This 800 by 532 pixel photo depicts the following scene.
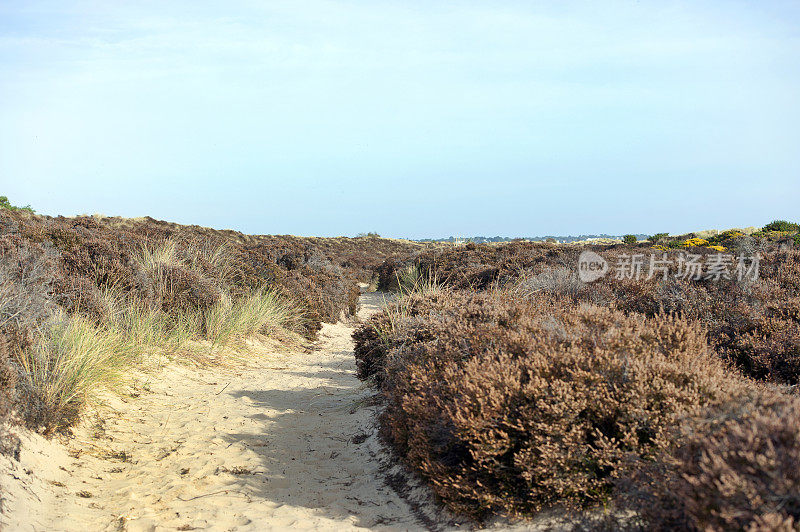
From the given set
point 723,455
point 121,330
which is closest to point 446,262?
point 121,330

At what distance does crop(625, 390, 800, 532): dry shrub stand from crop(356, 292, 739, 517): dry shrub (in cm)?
29

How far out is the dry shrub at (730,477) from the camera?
7.04 feet

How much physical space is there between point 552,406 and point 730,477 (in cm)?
116

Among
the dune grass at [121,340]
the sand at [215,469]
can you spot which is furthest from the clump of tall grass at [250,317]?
the sand at [215,469]

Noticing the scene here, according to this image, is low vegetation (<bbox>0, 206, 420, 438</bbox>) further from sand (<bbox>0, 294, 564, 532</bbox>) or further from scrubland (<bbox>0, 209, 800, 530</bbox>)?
sand (<bbox>0, 294, 564, 532</bbox>)

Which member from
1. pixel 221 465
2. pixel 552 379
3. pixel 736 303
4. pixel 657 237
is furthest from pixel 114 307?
pixel 657 237

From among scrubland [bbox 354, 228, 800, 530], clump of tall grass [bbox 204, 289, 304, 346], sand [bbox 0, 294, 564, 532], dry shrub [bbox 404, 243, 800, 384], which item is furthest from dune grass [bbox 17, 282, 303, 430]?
dry shrub [bbox 404, 243, 800, 384]

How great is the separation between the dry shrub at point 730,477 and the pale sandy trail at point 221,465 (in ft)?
5.92

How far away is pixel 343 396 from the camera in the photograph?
25.9 feet

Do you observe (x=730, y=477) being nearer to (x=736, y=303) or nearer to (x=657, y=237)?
(x=736, y=303)

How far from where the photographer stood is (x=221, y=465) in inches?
199

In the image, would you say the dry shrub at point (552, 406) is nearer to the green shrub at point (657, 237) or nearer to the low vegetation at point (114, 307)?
the low vegetation at point (114, 307)

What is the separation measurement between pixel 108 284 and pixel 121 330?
5.23 feet

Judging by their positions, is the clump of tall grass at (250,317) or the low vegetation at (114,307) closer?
the low vegetation at (114,307)
